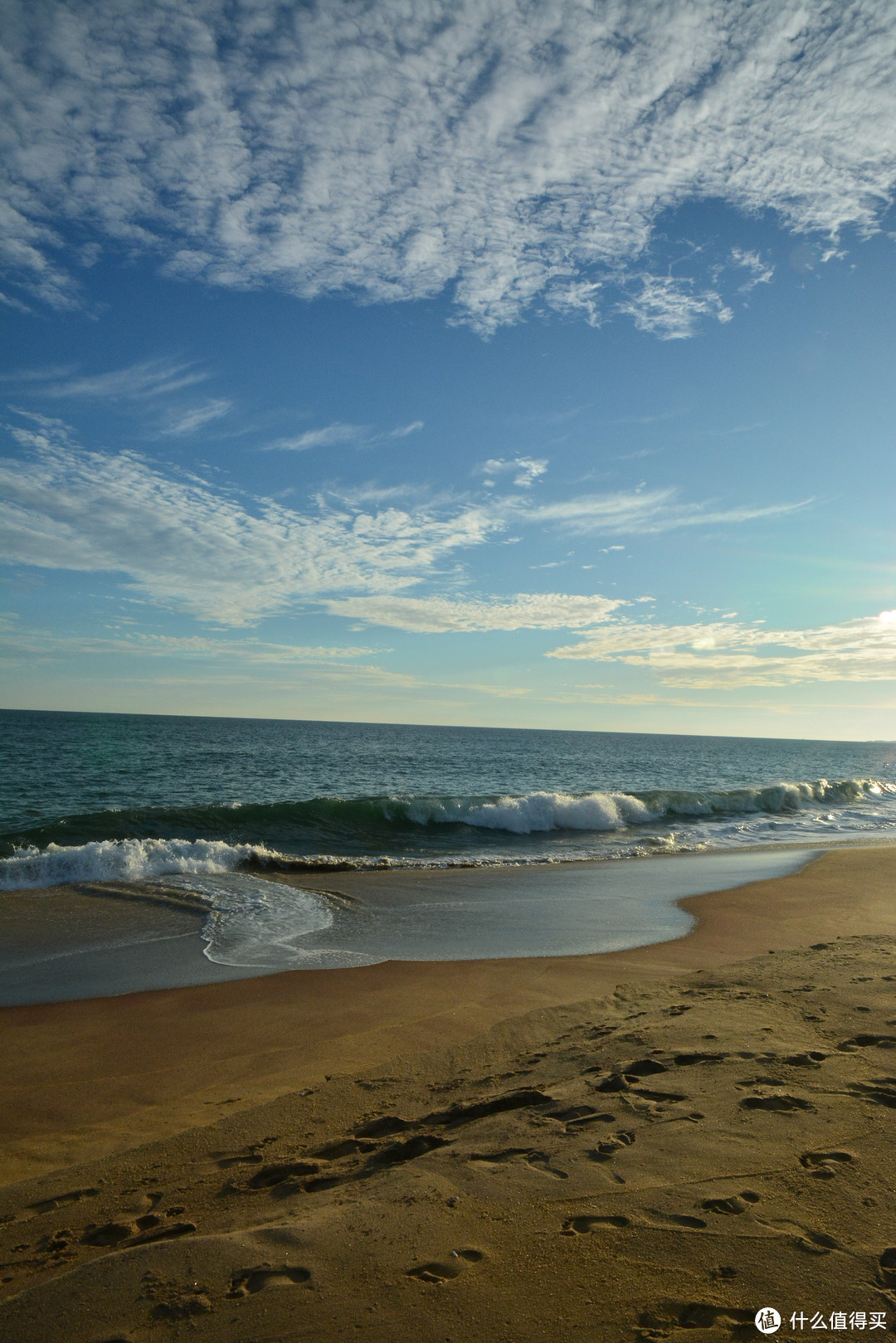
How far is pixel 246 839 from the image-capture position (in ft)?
59.4

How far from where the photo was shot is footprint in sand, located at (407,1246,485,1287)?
2625mm

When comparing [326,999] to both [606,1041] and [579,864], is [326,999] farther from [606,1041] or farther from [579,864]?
[579,864]

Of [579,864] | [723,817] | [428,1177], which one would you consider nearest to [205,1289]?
[428,1177]

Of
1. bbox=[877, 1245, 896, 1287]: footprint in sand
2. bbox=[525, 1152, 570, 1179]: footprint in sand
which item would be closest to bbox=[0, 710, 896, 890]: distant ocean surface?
bbox=[525, 1152, 570, 1179]: footprint in sand

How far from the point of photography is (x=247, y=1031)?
21.1 ft

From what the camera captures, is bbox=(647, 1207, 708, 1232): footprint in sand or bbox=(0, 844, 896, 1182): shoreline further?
bbox=(0, 844, 896, 1182): shoreline

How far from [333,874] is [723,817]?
56.3 feet

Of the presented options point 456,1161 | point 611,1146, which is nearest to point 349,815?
point 456,1161

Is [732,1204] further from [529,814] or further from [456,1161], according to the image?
[529,814]

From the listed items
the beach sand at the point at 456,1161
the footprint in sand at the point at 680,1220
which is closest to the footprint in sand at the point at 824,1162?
the beach sand at the point at 456,1161

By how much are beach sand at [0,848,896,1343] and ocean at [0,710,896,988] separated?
2.43 m

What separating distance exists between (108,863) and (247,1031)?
824 cm

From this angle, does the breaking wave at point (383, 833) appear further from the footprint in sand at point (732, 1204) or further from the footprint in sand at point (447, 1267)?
the footprint in sand at point (732, 1204)

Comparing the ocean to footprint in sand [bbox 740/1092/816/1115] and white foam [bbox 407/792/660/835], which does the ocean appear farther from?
footprint in sand [bbox 740/1092/816/1115]
